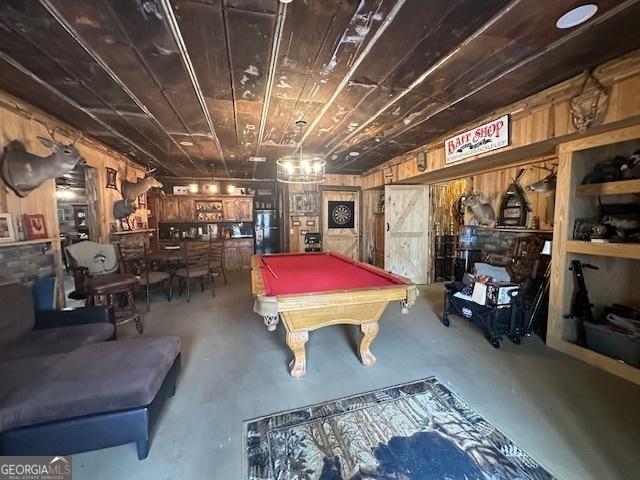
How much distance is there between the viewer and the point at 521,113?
2.68 metres

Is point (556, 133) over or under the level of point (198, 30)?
under

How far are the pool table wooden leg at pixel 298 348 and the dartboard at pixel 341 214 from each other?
4620 mm

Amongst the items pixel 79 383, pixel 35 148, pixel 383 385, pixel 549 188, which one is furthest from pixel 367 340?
pixel 35 148

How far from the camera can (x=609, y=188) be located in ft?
7.70

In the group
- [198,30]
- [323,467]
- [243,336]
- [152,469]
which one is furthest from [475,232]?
[152,469]

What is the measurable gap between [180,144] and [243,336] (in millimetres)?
2972

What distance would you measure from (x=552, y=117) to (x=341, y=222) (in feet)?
15.2

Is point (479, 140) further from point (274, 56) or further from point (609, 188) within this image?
point (274, 56)

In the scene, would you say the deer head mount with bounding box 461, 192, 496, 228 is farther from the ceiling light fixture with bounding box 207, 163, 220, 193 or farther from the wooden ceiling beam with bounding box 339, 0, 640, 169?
the ceiling light fixture with bounding box 207, 163, 220, 193

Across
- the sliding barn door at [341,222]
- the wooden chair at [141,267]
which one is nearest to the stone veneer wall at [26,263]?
the wooden chair at [141,267]

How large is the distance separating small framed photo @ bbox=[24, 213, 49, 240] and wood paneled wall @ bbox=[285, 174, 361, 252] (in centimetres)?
440

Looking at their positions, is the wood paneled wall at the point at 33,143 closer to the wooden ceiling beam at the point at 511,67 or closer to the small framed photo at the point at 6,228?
the small framed photo at the point at 6,228

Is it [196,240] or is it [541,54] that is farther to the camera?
[196,240]

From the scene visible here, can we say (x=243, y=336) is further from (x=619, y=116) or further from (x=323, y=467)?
(x=619, y=116)
